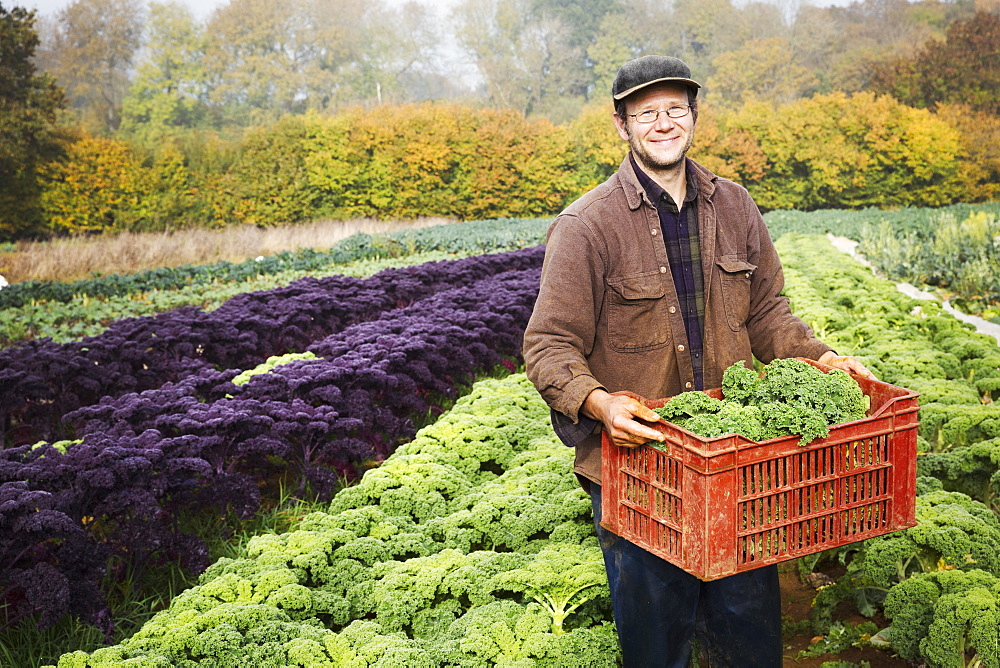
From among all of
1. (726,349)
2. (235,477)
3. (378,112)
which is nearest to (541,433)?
(235,477)

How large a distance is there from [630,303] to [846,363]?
75 centimetres

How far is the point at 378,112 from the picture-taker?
42.3 m

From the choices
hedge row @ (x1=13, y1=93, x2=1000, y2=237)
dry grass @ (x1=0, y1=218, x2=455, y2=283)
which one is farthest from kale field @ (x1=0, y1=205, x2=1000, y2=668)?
hedge row @ (x1=13, y1=93, x2=1000, y2=237)

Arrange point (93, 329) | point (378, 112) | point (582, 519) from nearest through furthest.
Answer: point (582, 519)
point (93, 329)
point (378, 112)

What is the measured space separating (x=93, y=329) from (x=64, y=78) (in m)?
52.6

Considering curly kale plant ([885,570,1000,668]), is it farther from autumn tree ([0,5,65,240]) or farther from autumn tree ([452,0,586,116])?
autumn tree ([452,0,586,116])

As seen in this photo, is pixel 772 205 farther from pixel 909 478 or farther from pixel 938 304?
pixel 909 478

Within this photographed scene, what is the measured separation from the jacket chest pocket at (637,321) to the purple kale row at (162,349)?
585cm

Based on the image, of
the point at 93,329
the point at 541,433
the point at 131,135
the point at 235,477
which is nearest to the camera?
the point at 235,477

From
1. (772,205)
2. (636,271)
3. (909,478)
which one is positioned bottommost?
(772,205)

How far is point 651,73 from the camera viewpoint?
8.63 feet

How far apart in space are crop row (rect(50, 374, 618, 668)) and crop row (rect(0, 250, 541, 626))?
0.58 m

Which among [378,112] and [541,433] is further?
[378,112]

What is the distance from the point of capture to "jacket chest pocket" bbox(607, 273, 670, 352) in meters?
2.76
